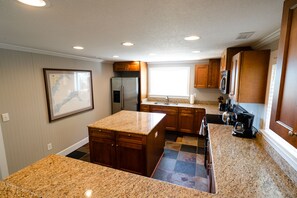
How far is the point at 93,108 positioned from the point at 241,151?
3496mm

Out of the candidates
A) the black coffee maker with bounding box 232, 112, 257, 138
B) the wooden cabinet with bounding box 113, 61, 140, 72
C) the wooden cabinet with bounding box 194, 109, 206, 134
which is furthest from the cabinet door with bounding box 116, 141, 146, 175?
the wooden cabinet with bounding box 113, 61, 140, 72

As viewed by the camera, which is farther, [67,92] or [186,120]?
[186,120]

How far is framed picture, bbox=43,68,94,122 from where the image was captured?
2.82 metres

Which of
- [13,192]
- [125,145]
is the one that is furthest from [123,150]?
[13,192]

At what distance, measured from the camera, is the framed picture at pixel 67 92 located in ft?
9.26

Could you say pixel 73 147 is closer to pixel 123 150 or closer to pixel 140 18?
pixel 123 150

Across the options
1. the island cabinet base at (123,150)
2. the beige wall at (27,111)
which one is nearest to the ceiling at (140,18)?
the beige wall at (27,111)

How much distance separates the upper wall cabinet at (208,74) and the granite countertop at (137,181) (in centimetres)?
282

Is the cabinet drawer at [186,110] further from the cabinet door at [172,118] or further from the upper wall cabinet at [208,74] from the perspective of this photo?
the upper wall cabinet at [208,74]

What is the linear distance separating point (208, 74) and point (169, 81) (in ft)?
4.14

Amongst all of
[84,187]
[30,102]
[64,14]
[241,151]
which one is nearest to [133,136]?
[84,187]

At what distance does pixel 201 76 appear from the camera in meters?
4.12

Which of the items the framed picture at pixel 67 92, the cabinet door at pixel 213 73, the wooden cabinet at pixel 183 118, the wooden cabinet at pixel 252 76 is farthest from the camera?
the wooden cabinet at pixel 183 118

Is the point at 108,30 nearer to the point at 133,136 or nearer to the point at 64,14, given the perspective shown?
the point at 64,14
